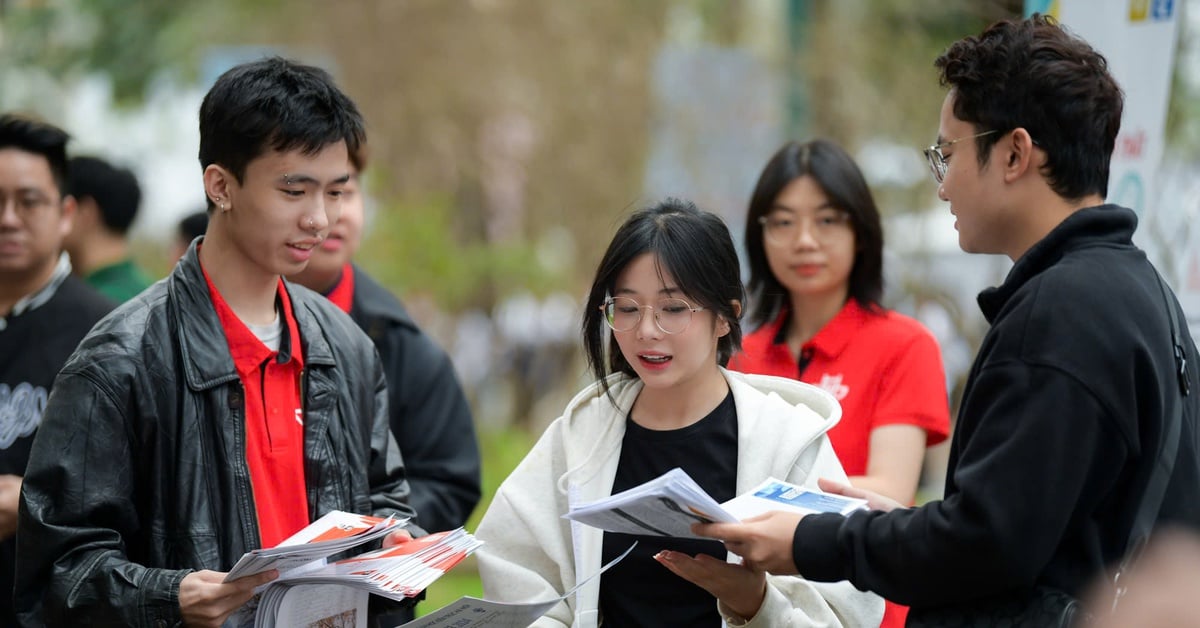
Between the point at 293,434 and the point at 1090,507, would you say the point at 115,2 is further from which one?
the point at 1090,507

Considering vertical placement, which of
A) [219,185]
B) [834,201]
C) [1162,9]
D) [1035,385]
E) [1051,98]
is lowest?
[1035,385]

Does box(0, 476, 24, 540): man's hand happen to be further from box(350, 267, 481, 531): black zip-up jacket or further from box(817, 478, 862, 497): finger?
box(817, 478, 862, 497): finger

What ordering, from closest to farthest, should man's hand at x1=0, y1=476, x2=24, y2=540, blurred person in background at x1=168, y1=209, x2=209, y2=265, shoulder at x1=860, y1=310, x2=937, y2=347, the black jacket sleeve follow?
1. the black jacket sleeve
2. man's hand at x1=0, y1=476, x2=24, y2=540
3. shoulder at x1=860, y1=310, x2=937, y2=347
4. blurred person in background at x1=168, y1=209, x2=209, y2=265

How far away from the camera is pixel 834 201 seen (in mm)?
4117

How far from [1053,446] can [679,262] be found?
112cm

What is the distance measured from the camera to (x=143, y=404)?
112 inches

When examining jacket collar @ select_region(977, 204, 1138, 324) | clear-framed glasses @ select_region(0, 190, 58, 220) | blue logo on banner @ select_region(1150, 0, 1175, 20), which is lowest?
jacket collar @ select_region(977, 204, 1138, 324)

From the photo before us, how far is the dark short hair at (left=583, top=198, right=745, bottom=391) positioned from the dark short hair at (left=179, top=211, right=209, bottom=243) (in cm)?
316

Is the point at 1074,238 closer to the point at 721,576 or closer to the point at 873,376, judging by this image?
the point at 721,576

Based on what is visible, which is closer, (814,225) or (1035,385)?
(1035,385)

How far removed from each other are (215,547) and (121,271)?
123 inches

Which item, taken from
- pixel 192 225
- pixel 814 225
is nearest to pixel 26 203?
pixel 192 225

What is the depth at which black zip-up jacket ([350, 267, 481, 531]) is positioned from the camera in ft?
14.3

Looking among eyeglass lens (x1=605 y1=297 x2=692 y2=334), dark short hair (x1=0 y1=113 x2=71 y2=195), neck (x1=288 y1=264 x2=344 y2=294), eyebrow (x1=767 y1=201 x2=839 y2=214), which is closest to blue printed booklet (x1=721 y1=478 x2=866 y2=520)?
eyeglass lens (x1=605 y1=297 x2=692 y2=334)
